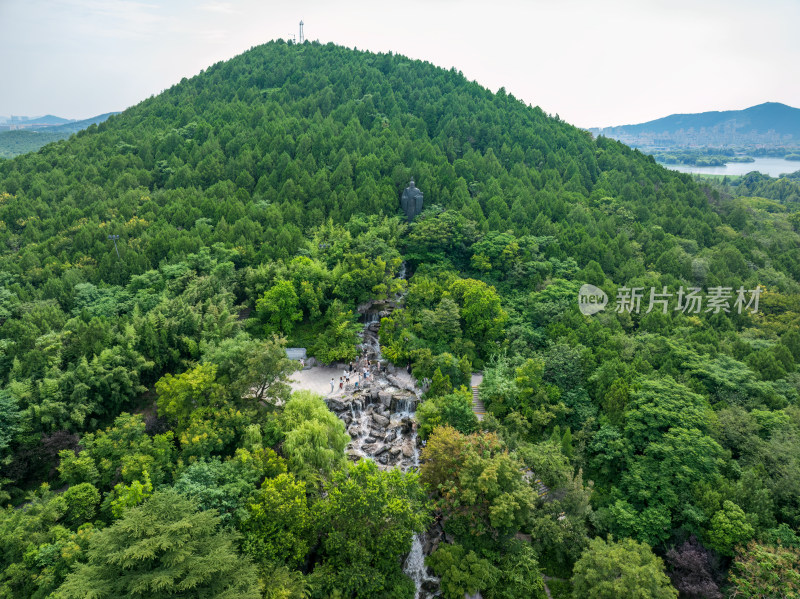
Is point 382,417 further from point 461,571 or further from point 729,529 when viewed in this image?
point 729,529

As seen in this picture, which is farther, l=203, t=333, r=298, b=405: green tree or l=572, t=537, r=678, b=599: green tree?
l=203, t=333, r=298, b=405: green tree

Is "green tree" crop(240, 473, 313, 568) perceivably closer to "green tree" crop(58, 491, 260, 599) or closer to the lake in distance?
"green tree" crop(58, 491, 260, 599)

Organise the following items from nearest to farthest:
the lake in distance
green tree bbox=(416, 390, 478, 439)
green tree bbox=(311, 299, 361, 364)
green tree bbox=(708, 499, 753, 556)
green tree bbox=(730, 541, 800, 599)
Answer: green tree bbox=(730, 541, 800, 599)
green tree bbox=(708, 499, 753, 556)
green tree bbox=(416, 390, 478, 439)
green tree bbox=(311, 299, 361, 364)
the lake in distance

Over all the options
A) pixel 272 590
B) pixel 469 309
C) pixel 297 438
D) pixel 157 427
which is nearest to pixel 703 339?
pixel 469 309

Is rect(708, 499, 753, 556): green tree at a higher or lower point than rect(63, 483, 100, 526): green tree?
lower

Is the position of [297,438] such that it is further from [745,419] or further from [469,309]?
[745,419]

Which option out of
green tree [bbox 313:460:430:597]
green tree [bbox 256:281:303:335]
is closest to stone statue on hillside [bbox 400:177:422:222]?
green tree [bbox 256:281:303:335]
